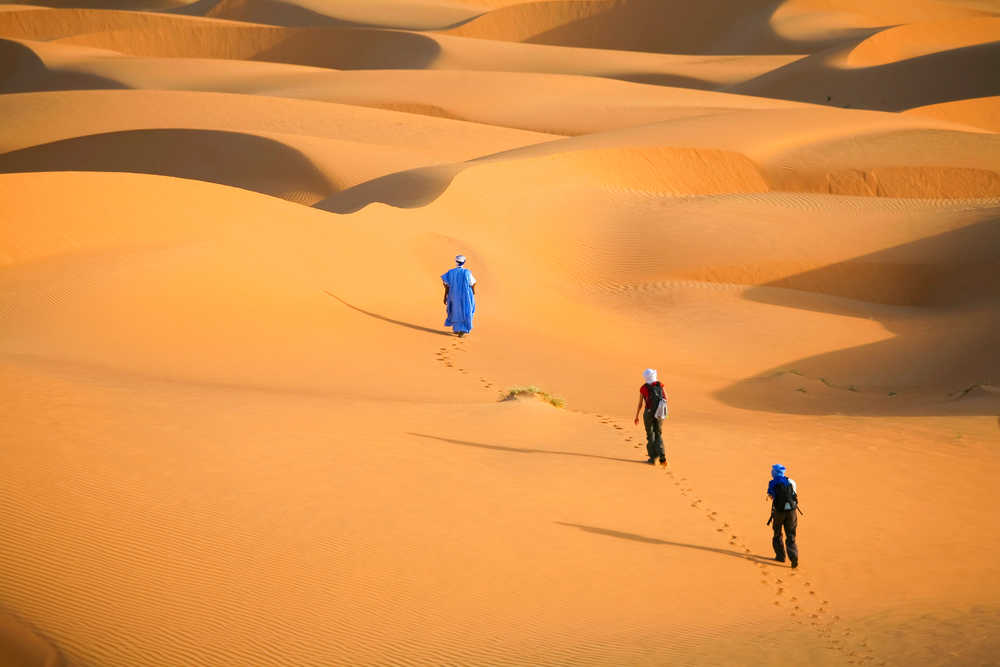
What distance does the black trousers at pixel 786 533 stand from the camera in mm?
7969

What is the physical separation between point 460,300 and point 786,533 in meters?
7.55

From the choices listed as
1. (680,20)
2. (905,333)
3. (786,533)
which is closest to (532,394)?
(786,533)

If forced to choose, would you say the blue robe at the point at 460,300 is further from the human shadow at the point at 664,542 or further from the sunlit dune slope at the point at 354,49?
the sunlit dune slope at the point at 354,49

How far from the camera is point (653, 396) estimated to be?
972 cm

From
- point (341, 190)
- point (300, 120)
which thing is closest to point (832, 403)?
point (341, 190)

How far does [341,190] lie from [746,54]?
40188mm

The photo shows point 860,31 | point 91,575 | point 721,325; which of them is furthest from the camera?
point 860,31

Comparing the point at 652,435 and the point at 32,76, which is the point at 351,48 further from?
the point at 652,435

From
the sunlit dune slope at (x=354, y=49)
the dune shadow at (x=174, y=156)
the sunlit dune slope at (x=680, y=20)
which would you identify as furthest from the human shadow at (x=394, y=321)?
the sunlit dune slope at (x=680, y=20)

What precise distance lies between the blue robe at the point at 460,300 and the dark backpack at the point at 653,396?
5.31 m

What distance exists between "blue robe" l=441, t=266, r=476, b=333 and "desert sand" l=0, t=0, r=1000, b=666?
0.40 meters

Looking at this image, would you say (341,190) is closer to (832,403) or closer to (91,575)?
(832,403)

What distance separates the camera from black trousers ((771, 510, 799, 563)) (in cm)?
797

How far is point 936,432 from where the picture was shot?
11.9 metres
